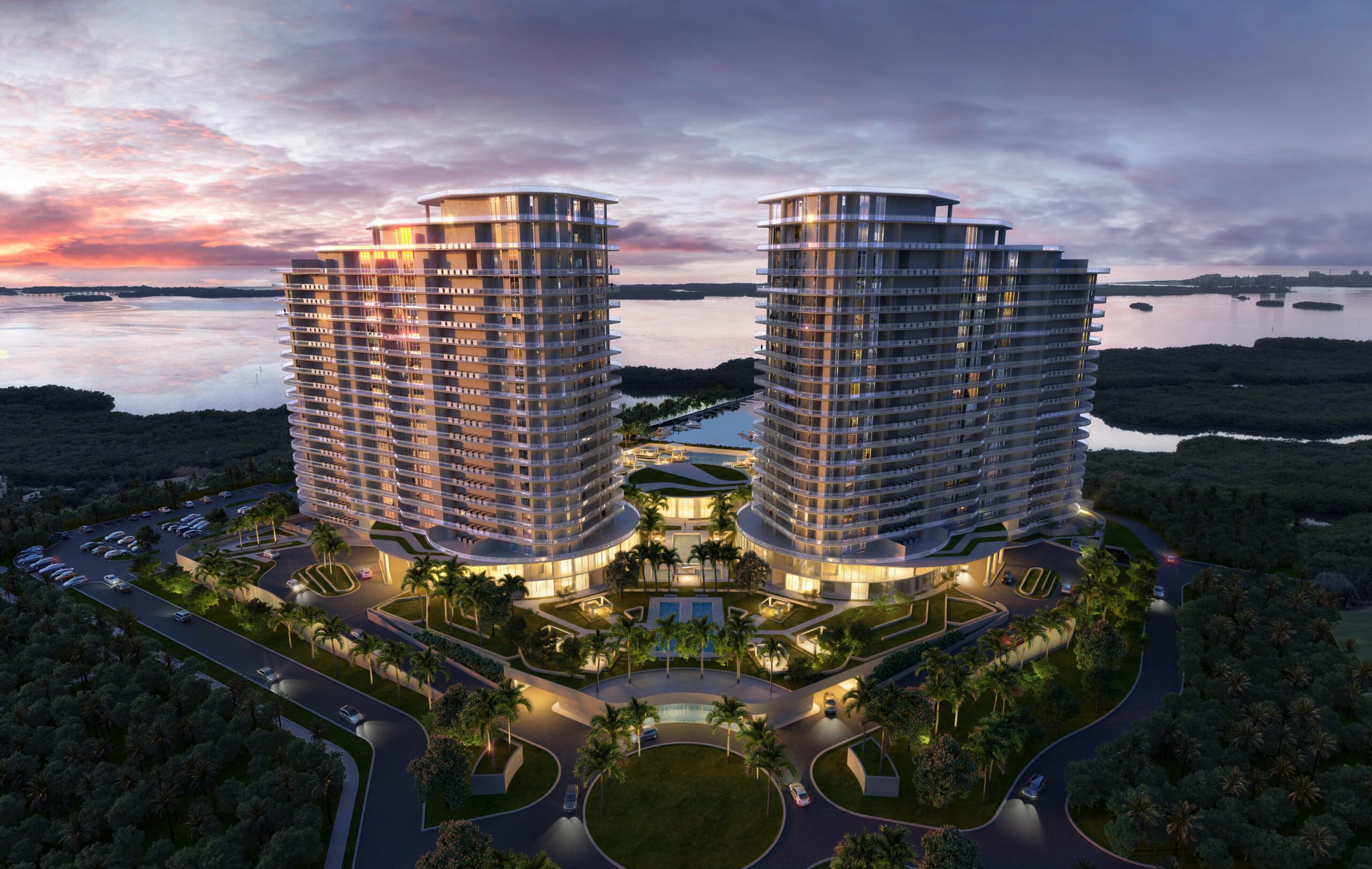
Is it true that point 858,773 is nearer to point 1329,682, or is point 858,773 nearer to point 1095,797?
point 1095,797

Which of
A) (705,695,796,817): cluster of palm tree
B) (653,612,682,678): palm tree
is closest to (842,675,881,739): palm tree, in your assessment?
(705,695,796,817): cluster of palm tree

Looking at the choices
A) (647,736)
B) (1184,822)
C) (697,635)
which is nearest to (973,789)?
(1184,822)

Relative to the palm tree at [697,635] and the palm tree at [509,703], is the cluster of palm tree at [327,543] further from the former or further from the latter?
the palm tree at [697,635]

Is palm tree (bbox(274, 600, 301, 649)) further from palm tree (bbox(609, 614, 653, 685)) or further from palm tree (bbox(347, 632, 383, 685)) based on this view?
palm tree (bbox(609, 614, 653, 685))

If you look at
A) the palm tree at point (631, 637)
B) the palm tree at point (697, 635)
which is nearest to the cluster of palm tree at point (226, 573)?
the palm tree at point (631, 637)

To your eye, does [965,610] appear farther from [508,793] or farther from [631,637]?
[508,793]

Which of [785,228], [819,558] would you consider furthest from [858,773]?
[785,228]
